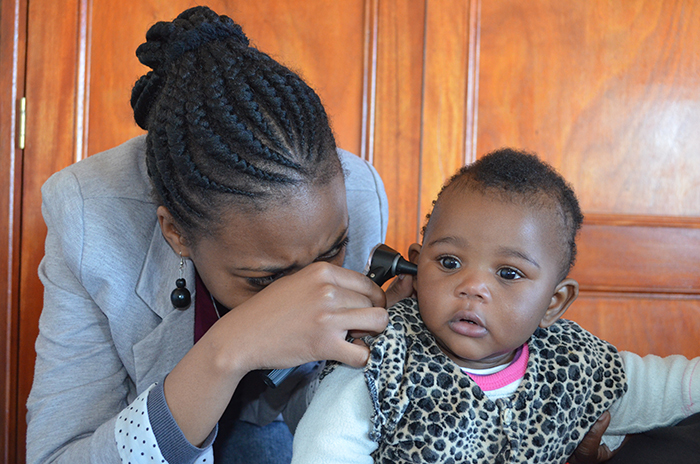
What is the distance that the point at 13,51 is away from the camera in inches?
69.1

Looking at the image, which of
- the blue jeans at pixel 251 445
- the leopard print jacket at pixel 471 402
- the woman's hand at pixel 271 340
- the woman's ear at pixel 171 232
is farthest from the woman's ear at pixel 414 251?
the blue jeans at pixel 251 445

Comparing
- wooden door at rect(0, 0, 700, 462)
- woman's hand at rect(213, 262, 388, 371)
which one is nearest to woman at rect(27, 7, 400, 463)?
woman's hand at rect(213, 262, 388, 371)

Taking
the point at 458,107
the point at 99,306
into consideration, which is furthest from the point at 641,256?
the point at 99,306

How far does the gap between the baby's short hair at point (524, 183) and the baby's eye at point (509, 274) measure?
0.12 metres

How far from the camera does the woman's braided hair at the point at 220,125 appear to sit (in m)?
0.88

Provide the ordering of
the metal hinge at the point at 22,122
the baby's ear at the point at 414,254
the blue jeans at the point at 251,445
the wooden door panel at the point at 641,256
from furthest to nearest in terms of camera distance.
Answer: the wooden door panel at the point at 641,256
the metal hinge at the point at 22,122
the blue jeans at the point at 251,445
the baby's ear at the point at 414,254

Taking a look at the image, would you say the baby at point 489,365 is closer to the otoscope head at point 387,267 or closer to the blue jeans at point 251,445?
the otoscope head at point 387,267

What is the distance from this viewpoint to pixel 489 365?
0.99 m

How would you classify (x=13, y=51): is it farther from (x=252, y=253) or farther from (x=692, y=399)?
(x=692, y=399)

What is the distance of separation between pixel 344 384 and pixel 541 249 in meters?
0.42

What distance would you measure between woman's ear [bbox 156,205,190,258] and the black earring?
0.03 metres

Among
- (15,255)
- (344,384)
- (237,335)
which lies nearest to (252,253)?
(237,335)

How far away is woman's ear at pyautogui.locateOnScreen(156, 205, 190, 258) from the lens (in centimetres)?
102

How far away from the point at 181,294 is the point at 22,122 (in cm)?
115
